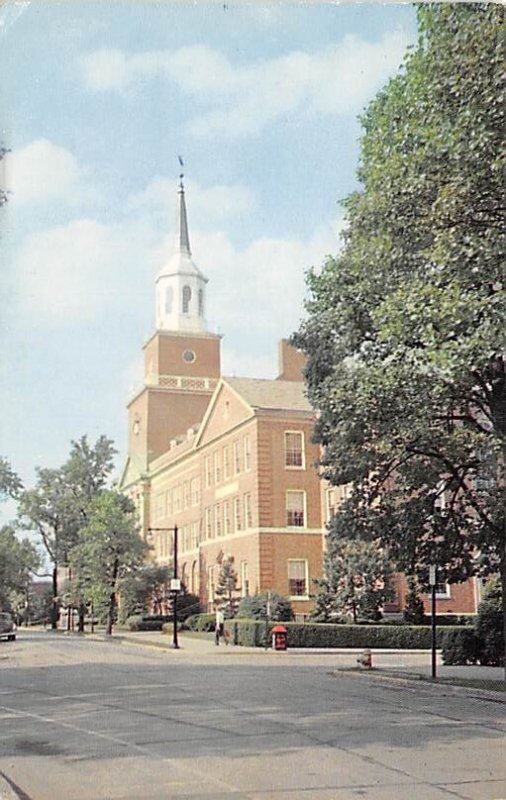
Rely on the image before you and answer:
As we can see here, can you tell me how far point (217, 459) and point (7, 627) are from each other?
2.54 m

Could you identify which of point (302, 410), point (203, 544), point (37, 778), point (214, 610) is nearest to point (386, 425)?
point (302, 410)

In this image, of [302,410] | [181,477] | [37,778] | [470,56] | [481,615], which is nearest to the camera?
[37,778]

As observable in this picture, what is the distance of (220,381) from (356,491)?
217 centimetres

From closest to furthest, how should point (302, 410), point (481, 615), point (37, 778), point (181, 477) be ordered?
1. point (37, 778)
2. point (181, 477)
3. point (302, 410)
4. point (481, 615)

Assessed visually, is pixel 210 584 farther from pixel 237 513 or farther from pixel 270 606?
pixel 237 513

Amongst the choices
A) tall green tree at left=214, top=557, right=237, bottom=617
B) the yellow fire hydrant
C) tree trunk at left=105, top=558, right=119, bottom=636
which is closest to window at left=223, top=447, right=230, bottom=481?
tall green tree at left=214, top=557, right=237, bottom=617

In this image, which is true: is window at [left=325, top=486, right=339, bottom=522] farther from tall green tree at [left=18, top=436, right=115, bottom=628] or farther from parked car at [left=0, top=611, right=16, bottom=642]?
parked car at [left=0, top=611, right=16, bottom=642]

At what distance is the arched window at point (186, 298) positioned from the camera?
4484mm

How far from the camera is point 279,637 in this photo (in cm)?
932

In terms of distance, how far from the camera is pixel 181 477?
632 cm

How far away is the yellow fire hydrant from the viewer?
838 cm

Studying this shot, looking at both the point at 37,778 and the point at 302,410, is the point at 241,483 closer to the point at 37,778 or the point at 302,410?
the point at 302,410

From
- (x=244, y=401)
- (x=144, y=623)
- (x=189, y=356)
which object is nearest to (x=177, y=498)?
(x=244, y=401)

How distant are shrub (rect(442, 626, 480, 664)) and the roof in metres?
3.98
